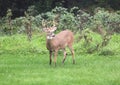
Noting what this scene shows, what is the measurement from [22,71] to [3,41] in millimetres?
6069

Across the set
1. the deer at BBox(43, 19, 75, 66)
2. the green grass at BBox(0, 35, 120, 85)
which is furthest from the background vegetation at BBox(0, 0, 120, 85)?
the deer at BBox(43, 19, 75, 66)

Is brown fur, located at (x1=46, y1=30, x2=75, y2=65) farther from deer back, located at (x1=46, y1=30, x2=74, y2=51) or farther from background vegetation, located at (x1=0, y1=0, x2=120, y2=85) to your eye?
background vegetation, located at (x1=0, y1=0, x2=120, y2=85)

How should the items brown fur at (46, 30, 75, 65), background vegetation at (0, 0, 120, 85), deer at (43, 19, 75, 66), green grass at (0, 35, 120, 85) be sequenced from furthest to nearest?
brown fur at (46, 30, 75, 65), deer at (43, 19, 75, 66), background vegetation at (0, 0, 120, 85), green grass at (0, 35, 120, 85)

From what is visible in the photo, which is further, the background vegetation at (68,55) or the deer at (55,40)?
the deer at (55,40)

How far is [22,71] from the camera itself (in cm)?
1292

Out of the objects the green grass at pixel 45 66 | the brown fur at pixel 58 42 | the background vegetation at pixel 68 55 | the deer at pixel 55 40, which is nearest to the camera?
the green grass at pixel 45 66

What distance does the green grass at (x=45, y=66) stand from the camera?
11.5 metres

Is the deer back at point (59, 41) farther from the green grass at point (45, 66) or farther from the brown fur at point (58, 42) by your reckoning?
the green grass at point (45, 66)

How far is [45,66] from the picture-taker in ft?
45.6

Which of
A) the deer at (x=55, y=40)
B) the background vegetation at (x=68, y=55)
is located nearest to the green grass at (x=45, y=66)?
the background vegetation at (x=68, y=55)

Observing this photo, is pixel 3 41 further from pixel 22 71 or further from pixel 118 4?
pixel 118 4

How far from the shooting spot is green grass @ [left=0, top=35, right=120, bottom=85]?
1150 centimetres

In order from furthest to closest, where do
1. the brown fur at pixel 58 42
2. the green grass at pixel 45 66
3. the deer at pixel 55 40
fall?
the brown fur at pixel 58 42 < the deer at pixel 55 40 < the green grass at pixel 45 66

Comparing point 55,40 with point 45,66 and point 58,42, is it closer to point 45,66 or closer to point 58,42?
point 58,42
